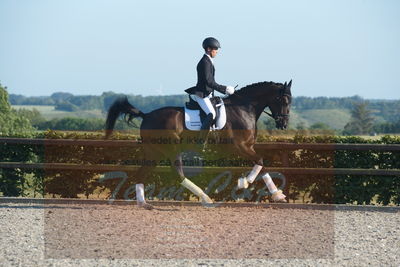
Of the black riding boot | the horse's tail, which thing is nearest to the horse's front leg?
the black riding boot

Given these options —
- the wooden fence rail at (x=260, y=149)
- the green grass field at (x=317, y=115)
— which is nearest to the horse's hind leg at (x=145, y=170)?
the wooden fence rail at (x=260, y=149)

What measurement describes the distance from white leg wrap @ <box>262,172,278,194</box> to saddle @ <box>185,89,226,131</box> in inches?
50.1

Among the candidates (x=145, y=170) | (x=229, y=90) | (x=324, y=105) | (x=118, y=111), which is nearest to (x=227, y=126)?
(x=229, y=90)

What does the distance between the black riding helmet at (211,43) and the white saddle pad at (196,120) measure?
3.60ft

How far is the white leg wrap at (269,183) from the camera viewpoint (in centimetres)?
1076

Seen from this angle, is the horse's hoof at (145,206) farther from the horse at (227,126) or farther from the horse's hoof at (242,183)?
the horse's hoof at (242,183)

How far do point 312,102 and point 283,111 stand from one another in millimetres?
124316

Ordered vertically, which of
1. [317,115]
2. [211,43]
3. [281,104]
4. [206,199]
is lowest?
[317,115]

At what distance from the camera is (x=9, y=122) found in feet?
133

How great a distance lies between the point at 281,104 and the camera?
36.0ft

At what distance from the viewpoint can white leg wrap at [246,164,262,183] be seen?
10641mm

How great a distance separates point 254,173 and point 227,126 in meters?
1.02

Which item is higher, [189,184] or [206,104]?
[206,104]

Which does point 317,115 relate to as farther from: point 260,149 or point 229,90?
point 229,90
